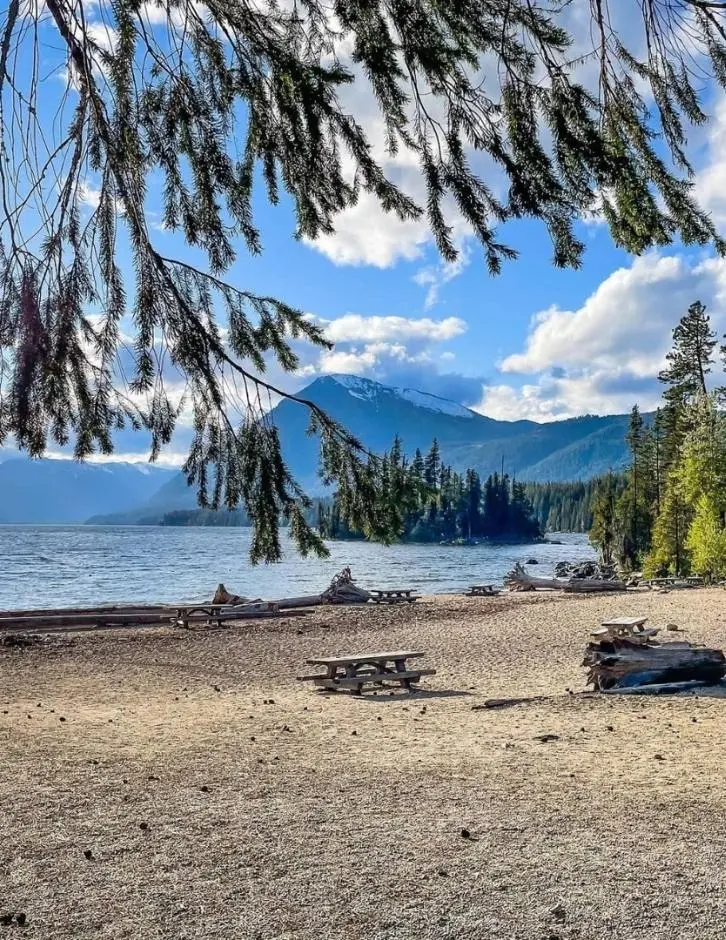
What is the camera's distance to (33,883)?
4.26m

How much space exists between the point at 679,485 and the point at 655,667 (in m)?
27.2

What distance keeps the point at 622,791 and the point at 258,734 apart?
4051mm

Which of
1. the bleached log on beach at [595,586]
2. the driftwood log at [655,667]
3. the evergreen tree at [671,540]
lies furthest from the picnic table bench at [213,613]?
the evergreen tree at [671,540]

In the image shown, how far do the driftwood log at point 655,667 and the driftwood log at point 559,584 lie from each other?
27027 mm

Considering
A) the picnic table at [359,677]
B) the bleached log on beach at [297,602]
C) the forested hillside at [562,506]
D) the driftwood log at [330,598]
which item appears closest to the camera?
the picnic table at [359,677]

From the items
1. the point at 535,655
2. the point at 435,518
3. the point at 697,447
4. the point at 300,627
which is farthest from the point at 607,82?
the point at 435,518

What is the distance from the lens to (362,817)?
17.6ft

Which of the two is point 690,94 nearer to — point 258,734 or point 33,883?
point 33,883

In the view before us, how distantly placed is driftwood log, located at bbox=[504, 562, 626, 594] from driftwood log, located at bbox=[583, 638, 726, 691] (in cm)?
2703

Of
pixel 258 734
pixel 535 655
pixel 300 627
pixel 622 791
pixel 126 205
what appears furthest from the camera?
pixel 300 627

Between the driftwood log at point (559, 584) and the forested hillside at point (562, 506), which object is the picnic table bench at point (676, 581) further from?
the forested hillside at point (562, 506)

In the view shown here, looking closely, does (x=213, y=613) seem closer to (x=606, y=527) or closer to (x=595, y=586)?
(x=595, y=586)

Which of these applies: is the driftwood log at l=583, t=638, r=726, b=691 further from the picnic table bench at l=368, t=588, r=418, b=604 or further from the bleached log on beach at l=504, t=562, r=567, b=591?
the bleached log on beach at l=504, t=562, r=567, b=591

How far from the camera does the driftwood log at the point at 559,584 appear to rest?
38312mm
